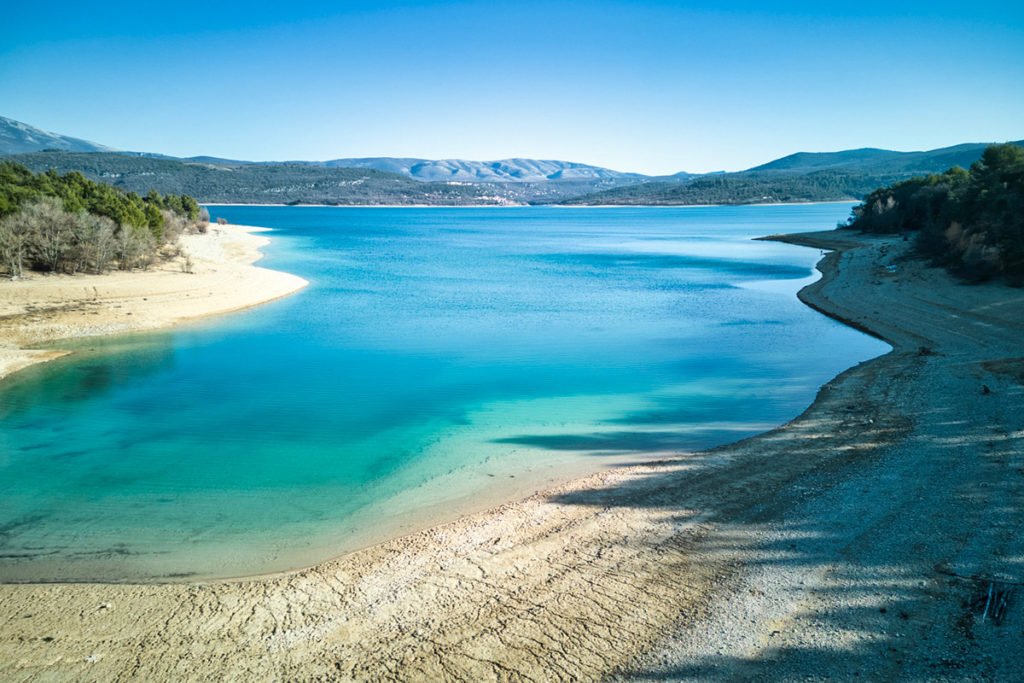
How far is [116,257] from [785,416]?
31864mm

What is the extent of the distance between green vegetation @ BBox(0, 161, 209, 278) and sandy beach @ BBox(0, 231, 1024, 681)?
25723 millimetres

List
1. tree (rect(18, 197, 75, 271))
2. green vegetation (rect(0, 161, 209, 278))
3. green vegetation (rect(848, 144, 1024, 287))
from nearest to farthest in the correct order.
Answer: green vegetation (rect(848, 144, 1024, 287)), green vegetation (rect(0, 161, 209, 278)), tree (rect(18, 197, 75, 271))

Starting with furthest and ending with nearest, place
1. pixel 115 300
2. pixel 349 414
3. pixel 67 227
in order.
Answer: pixel 67 227
pixel 115 300
pixel 349 414

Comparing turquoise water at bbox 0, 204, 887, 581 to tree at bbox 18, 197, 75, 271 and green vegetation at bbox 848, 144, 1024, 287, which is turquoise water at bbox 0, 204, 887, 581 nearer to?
green vegetation at bbox 848, 144, 1024, 287

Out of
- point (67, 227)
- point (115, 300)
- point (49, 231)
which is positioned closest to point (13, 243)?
point (49, 231)

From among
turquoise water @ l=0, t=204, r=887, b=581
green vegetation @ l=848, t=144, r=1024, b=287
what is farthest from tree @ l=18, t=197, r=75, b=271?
green vegetation @ l=848, t=144, r=1024, b=287

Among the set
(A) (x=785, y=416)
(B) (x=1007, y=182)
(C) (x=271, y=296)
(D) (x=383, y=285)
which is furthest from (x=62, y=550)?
(B) (x=1007, y=182)

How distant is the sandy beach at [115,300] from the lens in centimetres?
2183

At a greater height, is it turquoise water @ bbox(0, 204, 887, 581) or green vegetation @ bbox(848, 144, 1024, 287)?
green vegetation @ bbox(848, 144, 1024, 287)

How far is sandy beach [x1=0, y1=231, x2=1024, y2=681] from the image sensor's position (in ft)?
19.5

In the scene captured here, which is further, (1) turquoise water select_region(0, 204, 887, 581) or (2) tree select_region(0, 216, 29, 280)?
(2) tree select_region(0, 216, 29, 280)

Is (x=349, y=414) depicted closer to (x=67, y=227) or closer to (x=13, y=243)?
(x=13, y=243)

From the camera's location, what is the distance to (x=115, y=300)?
26641mm

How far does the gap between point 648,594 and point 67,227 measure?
1221 inches
